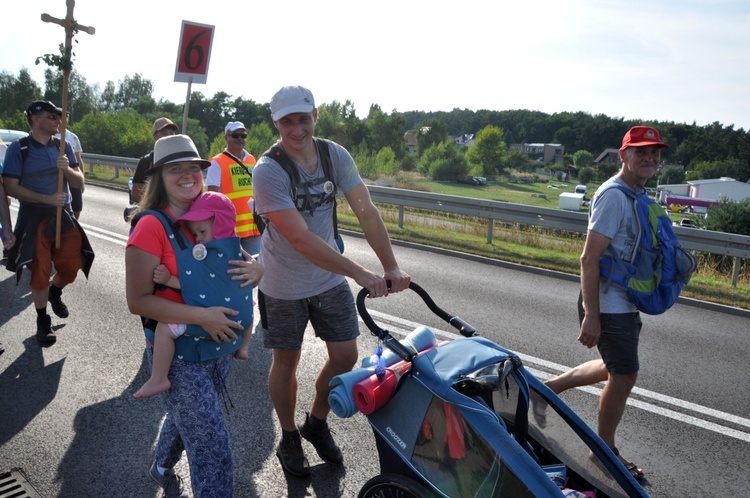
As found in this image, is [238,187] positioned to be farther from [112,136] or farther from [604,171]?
[604,171]

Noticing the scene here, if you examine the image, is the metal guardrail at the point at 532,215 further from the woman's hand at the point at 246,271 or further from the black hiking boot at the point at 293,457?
the woman's hand at the point at 246,271

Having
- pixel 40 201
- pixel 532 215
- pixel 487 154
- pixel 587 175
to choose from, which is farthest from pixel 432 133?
pixel 40 201

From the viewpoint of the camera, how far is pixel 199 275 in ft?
9.20

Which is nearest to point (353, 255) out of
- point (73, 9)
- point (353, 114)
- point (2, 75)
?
point (73, 9)

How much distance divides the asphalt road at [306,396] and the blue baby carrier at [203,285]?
3.61 feet

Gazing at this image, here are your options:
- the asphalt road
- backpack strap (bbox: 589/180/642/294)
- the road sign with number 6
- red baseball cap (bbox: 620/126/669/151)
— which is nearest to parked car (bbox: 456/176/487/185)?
the road sign with number 6

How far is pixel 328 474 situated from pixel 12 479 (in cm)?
179

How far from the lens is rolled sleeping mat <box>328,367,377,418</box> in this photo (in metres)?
2.68

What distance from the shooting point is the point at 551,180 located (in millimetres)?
153000

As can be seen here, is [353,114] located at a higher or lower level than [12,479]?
higher

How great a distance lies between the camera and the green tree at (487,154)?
13012 cm

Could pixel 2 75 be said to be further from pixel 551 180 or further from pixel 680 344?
pixel 551 180

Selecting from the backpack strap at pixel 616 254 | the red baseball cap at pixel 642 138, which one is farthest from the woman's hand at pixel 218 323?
the red baseball cap at pixel 642 138

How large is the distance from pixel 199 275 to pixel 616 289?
248 centimetres
